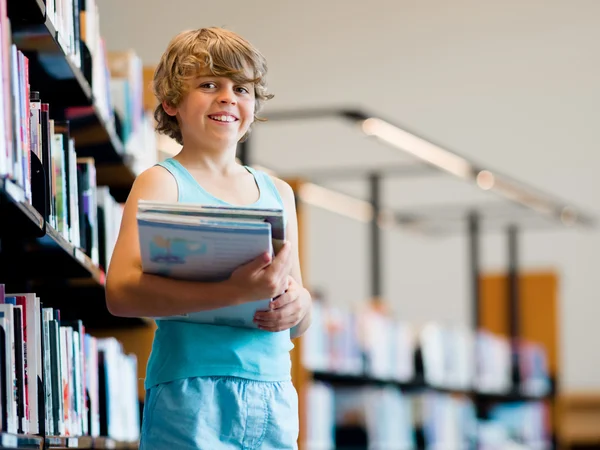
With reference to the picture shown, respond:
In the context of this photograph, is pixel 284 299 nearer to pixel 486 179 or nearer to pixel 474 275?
pixel 486 179

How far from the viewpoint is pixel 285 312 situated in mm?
1601

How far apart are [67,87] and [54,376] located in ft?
2.09

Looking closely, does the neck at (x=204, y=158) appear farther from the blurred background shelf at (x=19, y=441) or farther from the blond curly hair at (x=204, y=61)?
the blurred background shelf at (x=19, y=441)

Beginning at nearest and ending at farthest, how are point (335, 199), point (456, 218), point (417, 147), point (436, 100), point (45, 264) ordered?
point (45, 264), point (417, 147), point (335, 199), point (456, 218), point (436, 100)

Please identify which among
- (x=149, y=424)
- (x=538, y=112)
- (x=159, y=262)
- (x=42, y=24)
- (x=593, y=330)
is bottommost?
(x=593, y=330)

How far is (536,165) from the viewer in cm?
941

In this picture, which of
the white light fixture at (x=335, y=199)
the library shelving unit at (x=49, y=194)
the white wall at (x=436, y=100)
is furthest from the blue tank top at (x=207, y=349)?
the white wall at (x=436, y=100)

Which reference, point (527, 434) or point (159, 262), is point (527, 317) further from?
point (159, 262)

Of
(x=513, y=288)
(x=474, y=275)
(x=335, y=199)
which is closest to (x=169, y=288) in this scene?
(x=335, y=199)

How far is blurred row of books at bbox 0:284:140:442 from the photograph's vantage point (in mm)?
1776

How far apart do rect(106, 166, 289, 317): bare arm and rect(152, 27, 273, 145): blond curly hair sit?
243 mm

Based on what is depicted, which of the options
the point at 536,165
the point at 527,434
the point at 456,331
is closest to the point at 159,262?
the point at 456,331

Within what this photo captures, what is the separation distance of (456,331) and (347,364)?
1.87 meters

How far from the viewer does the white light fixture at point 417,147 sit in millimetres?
4798
